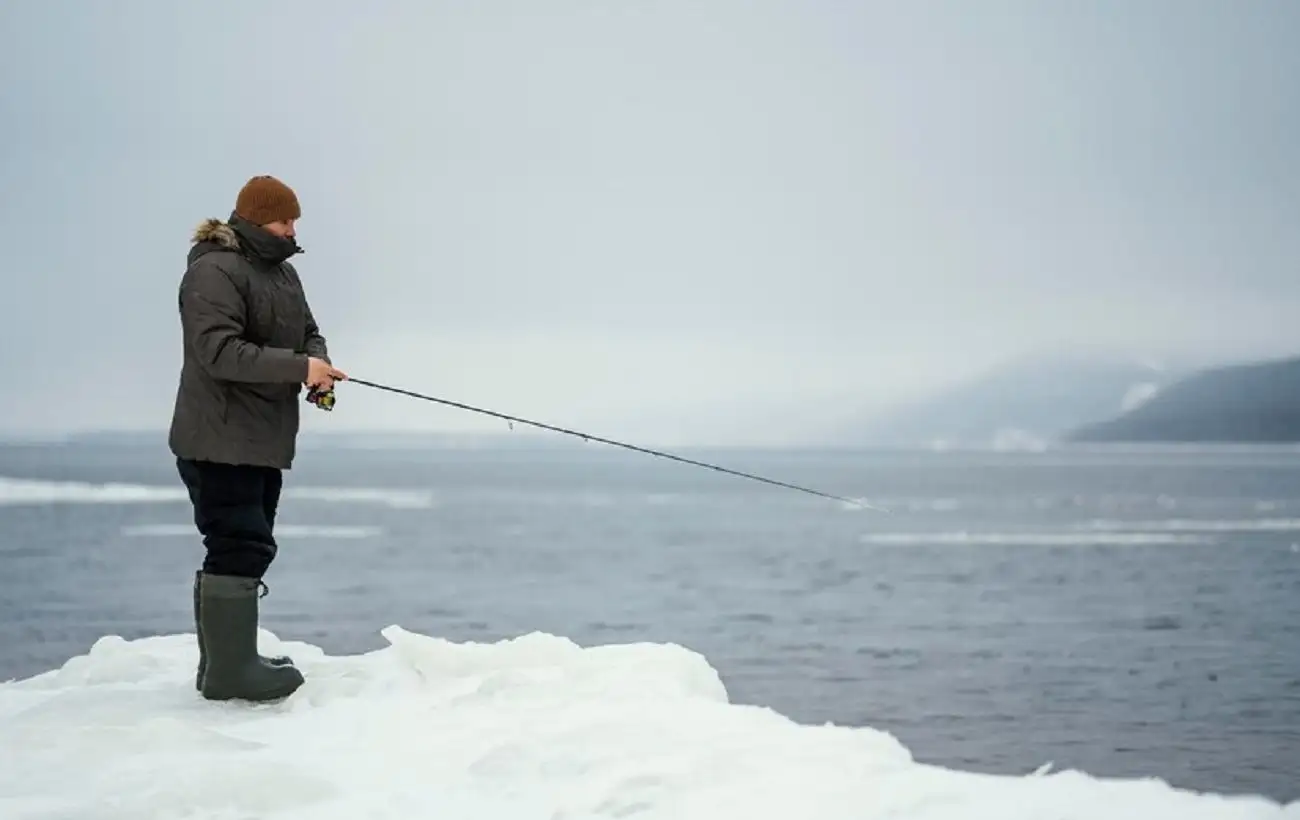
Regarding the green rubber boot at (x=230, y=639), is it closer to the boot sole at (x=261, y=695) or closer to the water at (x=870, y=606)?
the boot sole at (x=261, y=695)

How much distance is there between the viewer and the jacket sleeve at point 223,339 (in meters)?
2.98

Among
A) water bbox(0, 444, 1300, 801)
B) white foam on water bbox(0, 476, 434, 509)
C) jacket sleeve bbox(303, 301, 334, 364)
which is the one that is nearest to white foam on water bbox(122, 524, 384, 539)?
water bbox(0, 444, 1300, 801)

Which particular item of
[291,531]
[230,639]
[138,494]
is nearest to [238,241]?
[230,639]

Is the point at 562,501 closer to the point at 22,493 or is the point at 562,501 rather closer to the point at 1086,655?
the point at 22,493

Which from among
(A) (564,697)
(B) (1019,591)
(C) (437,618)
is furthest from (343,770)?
(B) (1019,591)

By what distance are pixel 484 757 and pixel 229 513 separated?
949 mm

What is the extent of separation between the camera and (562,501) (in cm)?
3447

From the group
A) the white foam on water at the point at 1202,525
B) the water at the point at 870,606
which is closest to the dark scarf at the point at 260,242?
the water at the point at 870,606

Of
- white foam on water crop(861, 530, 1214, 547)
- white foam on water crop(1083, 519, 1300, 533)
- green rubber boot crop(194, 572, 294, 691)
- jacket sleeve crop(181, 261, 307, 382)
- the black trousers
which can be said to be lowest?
white foam on water crop(861, 530, 1214, 547)

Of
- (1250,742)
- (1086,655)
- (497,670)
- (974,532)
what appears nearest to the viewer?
(497,670)

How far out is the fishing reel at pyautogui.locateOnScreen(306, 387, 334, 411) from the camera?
3.05 m

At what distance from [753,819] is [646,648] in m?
1.38

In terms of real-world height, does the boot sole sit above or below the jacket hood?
Result: below

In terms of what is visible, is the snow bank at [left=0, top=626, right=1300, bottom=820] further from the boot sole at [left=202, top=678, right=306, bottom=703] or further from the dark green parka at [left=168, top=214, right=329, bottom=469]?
the dark green parka at [left=168, top=214, right=329, bottom=469]
